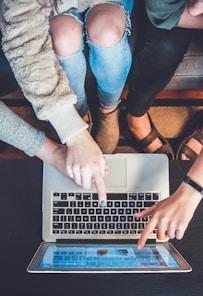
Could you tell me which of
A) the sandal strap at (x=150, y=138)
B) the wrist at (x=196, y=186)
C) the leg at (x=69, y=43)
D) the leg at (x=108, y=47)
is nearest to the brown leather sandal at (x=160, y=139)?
the sandal strap at (x=150, y=138)

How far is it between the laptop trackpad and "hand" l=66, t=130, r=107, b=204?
67mm

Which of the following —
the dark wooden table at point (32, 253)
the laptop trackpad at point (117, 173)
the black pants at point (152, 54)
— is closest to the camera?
the dark wooden table at point (32, 253)

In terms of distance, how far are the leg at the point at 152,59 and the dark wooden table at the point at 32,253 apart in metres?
0.29

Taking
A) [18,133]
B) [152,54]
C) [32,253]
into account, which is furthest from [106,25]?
[32,253]

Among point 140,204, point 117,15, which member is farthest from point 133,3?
point 140,204

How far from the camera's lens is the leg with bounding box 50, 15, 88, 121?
1.08m

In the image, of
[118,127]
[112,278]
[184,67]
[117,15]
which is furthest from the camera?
[118,127]

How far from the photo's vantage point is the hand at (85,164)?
93cm

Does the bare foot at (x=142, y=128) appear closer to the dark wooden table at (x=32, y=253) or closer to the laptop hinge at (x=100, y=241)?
the dark wooden table at (x=32, y=253)

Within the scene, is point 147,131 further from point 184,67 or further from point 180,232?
point 180,232

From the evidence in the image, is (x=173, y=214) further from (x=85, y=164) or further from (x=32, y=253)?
(x=32, y=253)

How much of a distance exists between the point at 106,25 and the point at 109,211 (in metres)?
0.42

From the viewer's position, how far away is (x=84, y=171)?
92 centimetres

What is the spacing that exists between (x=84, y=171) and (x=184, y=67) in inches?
20.6
